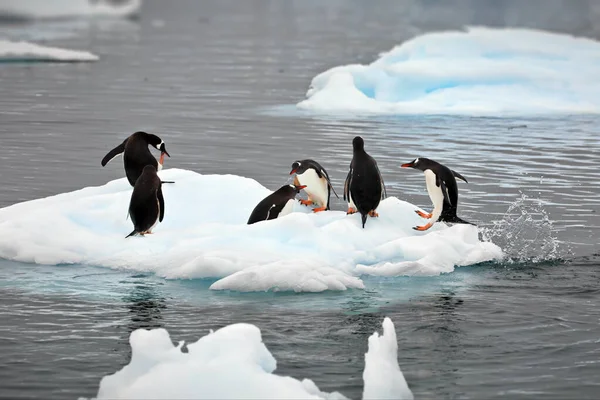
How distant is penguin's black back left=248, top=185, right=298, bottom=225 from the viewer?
32.9 ft

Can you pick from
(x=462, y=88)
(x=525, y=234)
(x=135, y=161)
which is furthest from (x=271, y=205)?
(x=462, y=88)

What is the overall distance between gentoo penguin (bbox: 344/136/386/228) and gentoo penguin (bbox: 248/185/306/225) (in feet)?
1.74

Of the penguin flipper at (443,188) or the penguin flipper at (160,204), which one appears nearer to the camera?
the penguin flipper at (160,204)

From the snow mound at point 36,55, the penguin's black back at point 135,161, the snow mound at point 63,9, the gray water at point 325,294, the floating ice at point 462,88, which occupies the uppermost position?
the snow mound at point 63,9

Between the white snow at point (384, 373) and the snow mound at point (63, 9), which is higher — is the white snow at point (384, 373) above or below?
below

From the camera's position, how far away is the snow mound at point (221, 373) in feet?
19.0

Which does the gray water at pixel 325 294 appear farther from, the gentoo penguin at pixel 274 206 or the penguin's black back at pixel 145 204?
the gentoo penguin at pixel 274 206

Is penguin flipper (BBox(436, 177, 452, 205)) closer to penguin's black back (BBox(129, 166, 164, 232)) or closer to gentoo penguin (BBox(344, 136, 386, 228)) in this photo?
gentoo penguin (BBox(344, 136, 386, 228))

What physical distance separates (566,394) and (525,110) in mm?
16893

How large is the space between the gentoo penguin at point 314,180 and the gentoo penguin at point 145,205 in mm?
1388

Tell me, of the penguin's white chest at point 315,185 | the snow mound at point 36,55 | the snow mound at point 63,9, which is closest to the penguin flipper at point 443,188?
the penguin's white chest at point 315,185

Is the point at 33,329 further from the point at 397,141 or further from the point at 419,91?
the point at 419,91

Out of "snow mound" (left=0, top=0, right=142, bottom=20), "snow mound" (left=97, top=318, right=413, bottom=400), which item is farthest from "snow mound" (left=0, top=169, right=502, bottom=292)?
"snow mound" (left=0, top=0, right=142, bottom=20)

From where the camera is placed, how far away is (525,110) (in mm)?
22812
